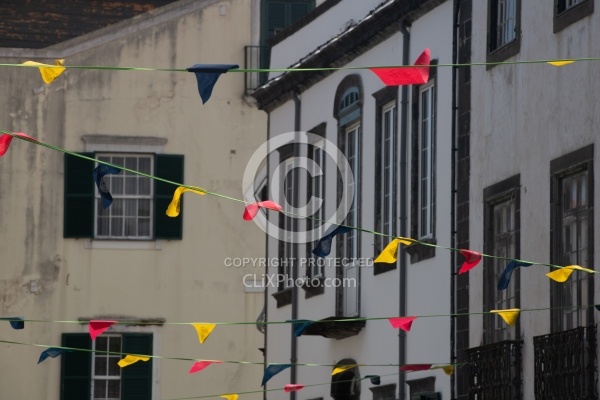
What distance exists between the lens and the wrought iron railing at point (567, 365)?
18031 millimetres

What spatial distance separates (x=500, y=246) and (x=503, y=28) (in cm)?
231

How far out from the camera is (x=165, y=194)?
111 feet

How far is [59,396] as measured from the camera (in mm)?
33375

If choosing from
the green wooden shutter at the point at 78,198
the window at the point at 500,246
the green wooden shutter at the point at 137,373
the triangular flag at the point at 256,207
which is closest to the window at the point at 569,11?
the window at the point at 500,246

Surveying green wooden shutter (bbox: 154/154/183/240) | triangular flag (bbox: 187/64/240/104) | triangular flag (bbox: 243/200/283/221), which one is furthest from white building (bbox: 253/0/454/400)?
triangular flag (bbox: 187/64/240/104)

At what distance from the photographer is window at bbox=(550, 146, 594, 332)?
18.5 meters

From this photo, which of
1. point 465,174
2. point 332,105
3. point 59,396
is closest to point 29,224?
point 59,396

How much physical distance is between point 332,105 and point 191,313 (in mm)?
8064

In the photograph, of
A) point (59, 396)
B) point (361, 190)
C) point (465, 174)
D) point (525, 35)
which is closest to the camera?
point (525, 35)

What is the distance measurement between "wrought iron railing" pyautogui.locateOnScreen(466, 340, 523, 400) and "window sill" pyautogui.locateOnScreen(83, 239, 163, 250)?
13.4 m

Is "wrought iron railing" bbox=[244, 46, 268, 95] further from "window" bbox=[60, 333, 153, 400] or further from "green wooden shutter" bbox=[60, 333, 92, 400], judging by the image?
"green wooden shutter" bbox=[60, 333, 92, 400]

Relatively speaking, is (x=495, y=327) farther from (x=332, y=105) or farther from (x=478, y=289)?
(x=332, y=105)

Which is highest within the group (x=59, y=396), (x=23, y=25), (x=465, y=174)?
(x=23, y=25)

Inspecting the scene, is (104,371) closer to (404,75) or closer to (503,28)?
(503,28)
